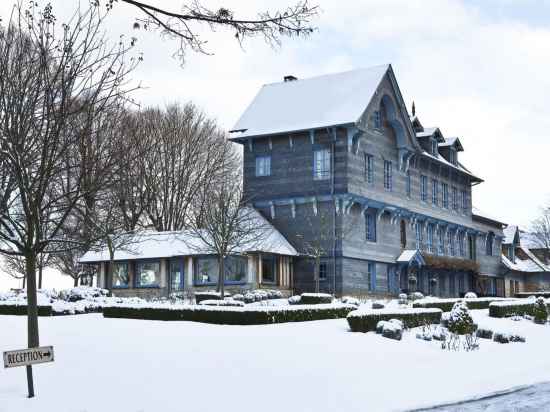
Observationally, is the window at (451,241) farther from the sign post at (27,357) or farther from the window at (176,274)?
the sign post at (27,357)

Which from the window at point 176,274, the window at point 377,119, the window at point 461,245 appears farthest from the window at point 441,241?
the window at point 176,274

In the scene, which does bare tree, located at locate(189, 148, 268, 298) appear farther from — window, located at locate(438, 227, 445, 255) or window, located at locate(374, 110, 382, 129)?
window, located at locate(438, 227, 445, 255)

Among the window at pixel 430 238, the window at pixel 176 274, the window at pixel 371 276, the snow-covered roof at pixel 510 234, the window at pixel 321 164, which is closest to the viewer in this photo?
the window at pixel 321 164

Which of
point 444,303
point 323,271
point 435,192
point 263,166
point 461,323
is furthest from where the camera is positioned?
point 435,192

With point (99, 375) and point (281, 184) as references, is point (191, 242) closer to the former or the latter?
point (281, 184)

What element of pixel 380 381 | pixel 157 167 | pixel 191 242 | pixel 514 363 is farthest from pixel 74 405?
pixel 157 167

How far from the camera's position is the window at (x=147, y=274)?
41.7 metres

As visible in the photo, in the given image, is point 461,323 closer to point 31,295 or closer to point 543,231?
point 31,295

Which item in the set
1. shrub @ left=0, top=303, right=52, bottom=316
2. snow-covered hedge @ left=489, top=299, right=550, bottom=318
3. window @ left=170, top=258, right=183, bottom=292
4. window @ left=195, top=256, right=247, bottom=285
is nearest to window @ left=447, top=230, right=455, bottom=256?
window @ left=195, top=256, right=247, bottom=285

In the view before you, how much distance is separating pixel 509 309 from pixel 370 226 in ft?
42.8

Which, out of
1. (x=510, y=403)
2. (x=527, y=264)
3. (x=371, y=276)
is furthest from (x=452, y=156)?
(x=510, y=403)

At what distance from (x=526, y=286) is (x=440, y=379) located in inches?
2213

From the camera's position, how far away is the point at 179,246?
40.3 meters

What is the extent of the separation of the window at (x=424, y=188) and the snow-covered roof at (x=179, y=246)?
12020mm
